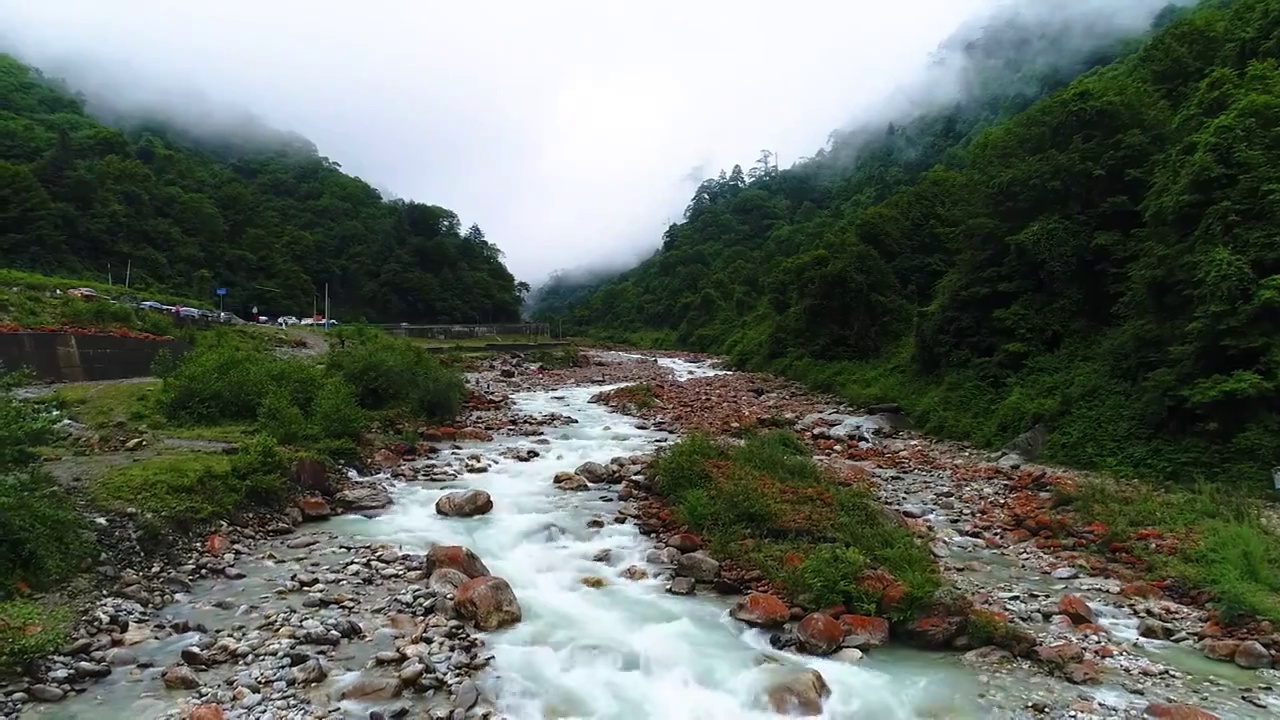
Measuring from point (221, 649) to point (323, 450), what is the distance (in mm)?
8026

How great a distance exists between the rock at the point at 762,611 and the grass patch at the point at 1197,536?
5.13 m

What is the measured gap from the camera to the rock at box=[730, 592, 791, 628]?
877cm

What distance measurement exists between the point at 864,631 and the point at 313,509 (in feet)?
31.6

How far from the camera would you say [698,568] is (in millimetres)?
10359

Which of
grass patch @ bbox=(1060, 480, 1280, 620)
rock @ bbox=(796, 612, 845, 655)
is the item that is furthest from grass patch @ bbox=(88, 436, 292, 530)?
grass patch @ bbox=(1060, 480, 1280, 620)

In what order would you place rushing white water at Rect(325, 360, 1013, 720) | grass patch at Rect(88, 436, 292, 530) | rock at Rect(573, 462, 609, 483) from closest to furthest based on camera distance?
rushing white water at Rect(325, 360, 1013, 720), grass patch at Rect(88, 436, 292, 530), rock at Rect(573, 462, 609, 483)

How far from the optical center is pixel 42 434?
33.4 ft

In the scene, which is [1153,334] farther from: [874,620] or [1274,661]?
[874,620]

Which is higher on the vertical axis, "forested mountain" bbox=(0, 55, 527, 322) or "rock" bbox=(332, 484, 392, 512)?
"forested mountain" bbox=(0, 55, 527, 322)

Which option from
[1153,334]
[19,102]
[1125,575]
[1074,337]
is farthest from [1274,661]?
[19,102]

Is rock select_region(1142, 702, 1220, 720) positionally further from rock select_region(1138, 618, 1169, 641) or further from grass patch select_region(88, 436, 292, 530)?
grass patch select_region(88, 436, 292, 530)

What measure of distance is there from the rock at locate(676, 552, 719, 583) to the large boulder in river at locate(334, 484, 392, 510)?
6.21m

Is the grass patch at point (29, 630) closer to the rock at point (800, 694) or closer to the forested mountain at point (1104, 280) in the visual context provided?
the rock at point (800, 694)

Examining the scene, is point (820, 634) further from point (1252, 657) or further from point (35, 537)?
point (35, 537)
